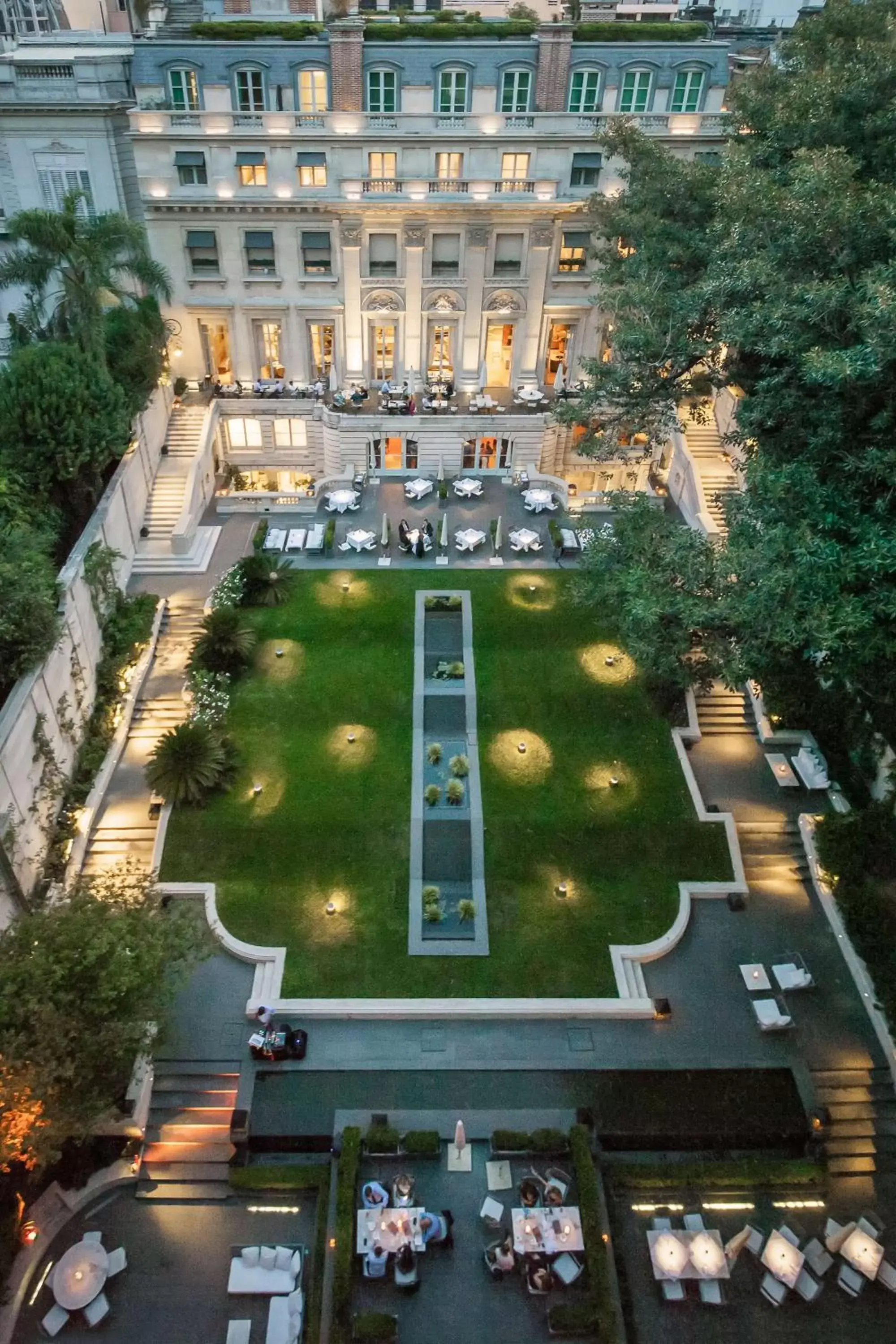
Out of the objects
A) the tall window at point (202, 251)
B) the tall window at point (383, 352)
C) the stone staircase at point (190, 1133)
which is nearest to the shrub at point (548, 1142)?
the stone staircase at point (190, 1133)

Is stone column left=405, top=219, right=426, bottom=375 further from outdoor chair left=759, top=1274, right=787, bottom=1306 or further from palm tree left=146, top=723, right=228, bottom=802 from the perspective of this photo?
outdoor chair left=759, top=1274, right=787, bottom=1306

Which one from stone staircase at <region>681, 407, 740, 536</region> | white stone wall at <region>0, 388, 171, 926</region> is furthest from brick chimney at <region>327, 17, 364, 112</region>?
stone staircase at <region>681, 407, 740, 536</region>

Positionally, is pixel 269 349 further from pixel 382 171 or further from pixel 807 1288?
pixel 807 1288

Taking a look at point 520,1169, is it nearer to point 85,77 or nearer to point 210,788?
point 210,788

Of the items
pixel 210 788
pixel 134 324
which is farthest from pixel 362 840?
pixel 134 324

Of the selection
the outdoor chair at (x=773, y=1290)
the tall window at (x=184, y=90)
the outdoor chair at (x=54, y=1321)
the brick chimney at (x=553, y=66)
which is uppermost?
the brick chimney at (x=553, y=66)

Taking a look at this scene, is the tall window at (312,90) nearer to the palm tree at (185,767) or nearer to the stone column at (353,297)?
the stone column at (353,297)
